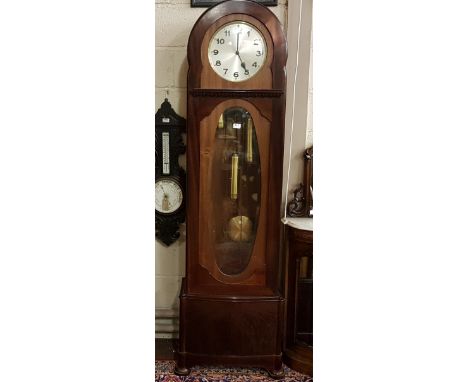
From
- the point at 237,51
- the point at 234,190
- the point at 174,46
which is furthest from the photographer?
the point at 174,46

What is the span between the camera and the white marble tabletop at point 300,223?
1.25 metres

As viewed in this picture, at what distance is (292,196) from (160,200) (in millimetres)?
483

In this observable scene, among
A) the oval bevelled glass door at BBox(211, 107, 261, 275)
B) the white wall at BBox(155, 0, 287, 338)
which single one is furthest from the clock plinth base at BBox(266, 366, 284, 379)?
the white wall at BBox(155, 0, 287, 338)

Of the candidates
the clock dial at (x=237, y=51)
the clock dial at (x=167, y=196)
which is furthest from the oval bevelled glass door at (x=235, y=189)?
the clock dial at (x=167, y=196)

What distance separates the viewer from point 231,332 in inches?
49.0

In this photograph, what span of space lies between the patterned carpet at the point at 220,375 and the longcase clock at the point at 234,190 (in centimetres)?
4

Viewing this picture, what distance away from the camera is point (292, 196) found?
1441 millimetres

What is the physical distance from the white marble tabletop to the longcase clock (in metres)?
0.06

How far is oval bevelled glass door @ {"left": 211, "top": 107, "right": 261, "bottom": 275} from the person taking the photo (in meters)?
1.22

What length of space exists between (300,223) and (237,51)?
1.88 feet

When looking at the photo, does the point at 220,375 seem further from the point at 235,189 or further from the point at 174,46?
the point at 174,46

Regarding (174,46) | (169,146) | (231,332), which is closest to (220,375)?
(231,332)
